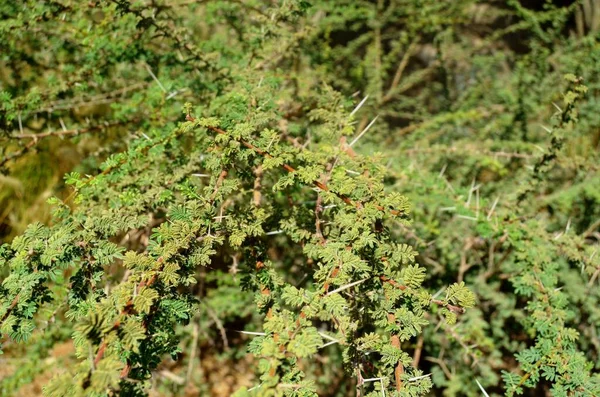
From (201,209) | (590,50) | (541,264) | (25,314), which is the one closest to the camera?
(25,314)

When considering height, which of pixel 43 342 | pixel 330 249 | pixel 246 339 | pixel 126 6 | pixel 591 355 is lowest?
pixel 246 339

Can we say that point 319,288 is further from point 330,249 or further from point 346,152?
point 346,152

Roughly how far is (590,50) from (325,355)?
274 centimetres

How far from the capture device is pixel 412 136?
304 cm

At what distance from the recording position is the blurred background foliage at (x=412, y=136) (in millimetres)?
1884

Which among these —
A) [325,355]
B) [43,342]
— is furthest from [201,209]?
[325,355]

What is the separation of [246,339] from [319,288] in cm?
214

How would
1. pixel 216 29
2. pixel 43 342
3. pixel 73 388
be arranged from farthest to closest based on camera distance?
pixel 216 29
pixel 43 342
pixel 73 388

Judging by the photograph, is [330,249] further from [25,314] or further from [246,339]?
[246,339]

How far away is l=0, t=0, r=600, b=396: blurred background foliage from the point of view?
188cm

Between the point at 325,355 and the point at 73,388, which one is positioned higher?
the point at 73,388

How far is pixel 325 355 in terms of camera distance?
2947 mm

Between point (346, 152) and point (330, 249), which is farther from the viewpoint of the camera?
point (346, 152)

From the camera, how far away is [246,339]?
10.2 feet
